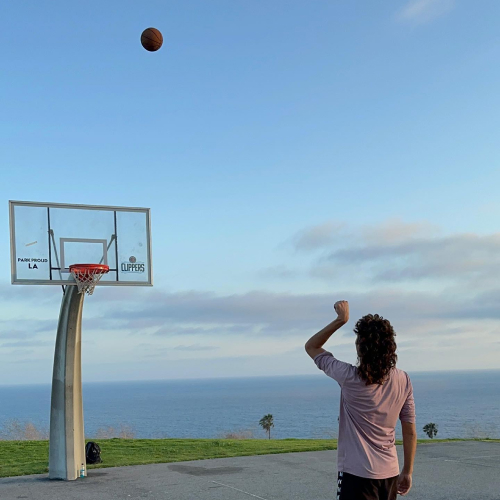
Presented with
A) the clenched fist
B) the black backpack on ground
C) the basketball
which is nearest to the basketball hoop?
the black backpack on ground

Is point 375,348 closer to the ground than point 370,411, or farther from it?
farther from it

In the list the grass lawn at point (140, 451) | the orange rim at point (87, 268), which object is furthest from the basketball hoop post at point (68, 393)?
the grass lawn at point (140, 451)

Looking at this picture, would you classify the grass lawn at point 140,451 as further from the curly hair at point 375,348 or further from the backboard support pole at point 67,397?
the curly hair at point 375,348

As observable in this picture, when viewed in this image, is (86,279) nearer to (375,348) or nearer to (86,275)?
(86,275)

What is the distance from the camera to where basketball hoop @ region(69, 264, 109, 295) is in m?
10.2

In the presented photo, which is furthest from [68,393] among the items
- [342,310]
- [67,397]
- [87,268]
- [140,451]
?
[342,310]

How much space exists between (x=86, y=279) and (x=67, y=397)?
5.91 ft

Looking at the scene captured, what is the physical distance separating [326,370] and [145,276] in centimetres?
785

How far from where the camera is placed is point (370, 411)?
389 cm

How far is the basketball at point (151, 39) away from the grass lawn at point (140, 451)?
691cm

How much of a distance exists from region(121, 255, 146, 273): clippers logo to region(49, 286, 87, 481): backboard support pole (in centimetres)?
129

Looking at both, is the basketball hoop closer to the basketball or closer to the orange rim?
the orange rim

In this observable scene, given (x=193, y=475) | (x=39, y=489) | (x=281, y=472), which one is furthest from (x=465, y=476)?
(x=39, y=489)

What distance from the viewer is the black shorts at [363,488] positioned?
3.81 metres
